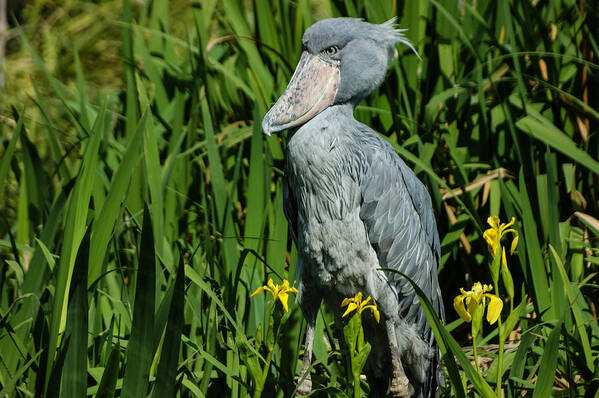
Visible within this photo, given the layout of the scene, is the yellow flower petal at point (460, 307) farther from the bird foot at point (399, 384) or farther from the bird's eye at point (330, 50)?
the bird's eye at point (330, 50)

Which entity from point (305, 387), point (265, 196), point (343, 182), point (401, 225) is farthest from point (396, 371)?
point (265, 196)

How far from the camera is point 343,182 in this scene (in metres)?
1.80

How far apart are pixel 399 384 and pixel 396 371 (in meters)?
0.04

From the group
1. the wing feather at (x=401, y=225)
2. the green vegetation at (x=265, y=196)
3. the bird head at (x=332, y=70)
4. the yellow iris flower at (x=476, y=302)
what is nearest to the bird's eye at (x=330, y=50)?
the bird head at (x=332, y=70)

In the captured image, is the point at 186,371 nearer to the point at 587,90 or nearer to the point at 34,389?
the point at 34,389

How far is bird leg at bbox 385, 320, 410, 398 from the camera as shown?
1825mm

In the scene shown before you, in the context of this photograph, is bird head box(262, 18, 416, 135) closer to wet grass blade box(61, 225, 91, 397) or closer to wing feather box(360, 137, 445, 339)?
wing feather box(360, 137, 445, 339)

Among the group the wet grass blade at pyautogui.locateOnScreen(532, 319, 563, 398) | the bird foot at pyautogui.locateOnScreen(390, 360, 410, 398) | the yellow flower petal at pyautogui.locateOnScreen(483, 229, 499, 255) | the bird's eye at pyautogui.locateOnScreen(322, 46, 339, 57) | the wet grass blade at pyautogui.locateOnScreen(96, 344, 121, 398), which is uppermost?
the bird's eye at pyautogui.locateOnScreen(322, 46, 339, 57)

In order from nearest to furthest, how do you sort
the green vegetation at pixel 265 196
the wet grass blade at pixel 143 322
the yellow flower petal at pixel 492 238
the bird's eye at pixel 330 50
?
the wet grass blade at pixel 143 322 → the yellow flower petal at pixel 492 238 → the green vegetation at pixel 265 196 → the bird's eye at pixel 330 50

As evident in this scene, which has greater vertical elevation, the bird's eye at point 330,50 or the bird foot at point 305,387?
the bird's eye at point 330,50

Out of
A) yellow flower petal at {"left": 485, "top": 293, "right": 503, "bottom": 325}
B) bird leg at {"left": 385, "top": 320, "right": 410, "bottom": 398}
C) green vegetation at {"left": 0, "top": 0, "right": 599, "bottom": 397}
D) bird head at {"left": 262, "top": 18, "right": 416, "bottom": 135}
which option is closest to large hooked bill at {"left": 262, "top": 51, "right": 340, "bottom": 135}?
bird head at {"left": 262, "top": 18, "right": 416, "bottom": 135}

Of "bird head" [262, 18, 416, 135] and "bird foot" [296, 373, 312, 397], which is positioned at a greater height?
"bird head" [262, 18, 416, 135]

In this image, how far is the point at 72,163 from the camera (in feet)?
9.19

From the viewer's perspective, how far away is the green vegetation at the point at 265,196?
1678 millimetres
